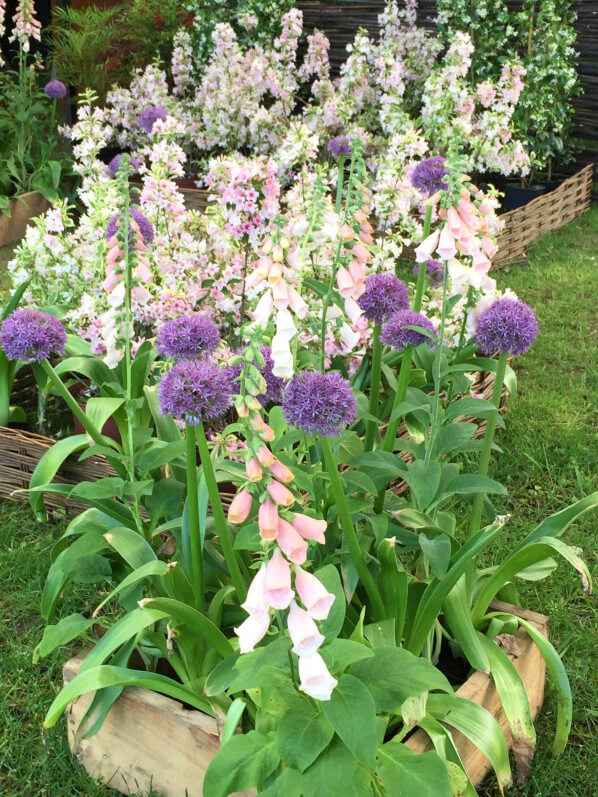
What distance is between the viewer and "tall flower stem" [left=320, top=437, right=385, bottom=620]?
1.52 m

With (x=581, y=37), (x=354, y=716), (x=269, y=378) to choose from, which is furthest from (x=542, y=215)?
(x=354, y=716)

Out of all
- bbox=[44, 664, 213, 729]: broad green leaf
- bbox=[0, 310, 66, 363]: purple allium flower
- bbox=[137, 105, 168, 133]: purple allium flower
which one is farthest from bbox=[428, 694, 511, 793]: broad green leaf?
bbox=[137, 105, 168, 133]: purple allium flower

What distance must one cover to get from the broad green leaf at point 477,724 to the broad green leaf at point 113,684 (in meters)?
0.46

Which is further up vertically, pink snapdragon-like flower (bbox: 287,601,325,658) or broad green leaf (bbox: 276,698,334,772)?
pink snapdragon-like flower (bbox: 287,601,325,658)

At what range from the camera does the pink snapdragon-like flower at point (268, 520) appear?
3.73 ft

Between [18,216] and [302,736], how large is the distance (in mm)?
4956

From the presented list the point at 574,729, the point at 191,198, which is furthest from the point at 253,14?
the point at 574,729

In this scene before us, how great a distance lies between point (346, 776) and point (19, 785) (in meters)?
0.91

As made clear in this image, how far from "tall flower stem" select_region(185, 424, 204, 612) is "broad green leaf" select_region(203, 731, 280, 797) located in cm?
37

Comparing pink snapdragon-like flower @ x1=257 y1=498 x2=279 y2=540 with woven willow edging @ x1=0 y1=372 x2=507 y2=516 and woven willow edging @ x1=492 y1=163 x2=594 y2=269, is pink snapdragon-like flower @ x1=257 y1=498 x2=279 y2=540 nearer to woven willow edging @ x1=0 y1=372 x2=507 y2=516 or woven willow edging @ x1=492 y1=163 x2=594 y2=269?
woven willow edging @ x1=0 y1=372 x2=507 y2=516

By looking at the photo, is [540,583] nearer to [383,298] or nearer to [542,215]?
[383,298]

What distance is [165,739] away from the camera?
1696mm

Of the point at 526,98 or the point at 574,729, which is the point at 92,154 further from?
the point at 526,98

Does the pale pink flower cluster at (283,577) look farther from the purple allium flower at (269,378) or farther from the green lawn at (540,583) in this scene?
the green lawn at (540,583)
